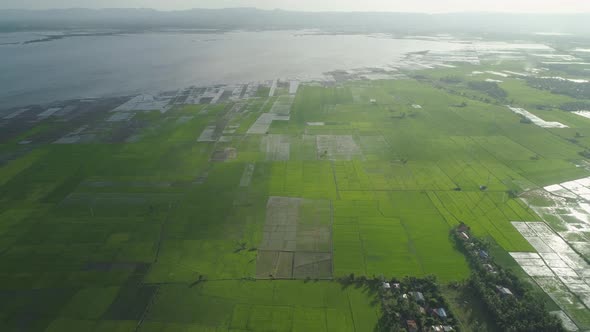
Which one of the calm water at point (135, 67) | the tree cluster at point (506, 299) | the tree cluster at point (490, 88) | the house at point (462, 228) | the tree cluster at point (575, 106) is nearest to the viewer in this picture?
the tree cluster at point (506, 299)

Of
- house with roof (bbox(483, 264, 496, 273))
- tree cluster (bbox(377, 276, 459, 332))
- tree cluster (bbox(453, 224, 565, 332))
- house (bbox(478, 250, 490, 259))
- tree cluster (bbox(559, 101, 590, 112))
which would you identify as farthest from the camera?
tree cluster (bbox(559, 101, 590, 112))

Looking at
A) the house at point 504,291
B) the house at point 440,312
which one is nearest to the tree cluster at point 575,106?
the house at point 504,291

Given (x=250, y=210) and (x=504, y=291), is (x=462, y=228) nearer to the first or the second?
(x=504, y=291)

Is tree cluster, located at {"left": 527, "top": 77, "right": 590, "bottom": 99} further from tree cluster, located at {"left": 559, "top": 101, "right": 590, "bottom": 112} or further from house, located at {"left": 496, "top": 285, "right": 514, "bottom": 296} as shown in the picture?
house, located at {"left": 496, "top": 285, "right": 514, "bottom": 296}

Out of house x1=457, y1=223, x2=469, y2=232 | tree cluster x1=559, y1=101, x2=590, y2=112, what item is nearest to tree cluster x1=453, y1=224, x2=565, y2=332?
house x1=457, y1=223, x2=469, y2=232

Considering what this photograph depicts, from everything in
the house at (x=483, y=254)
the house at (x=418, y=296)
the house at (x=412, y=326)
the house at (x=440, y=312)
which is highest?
the house at (x=483, y=254)

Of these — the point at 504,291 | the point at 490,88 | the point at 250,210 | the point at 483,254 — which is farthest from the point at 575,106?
the point at 250,210

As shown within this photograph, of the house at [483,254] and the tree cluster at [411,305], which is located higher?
the house at [483,254]

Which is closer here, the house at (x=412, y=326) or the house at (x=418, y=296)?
the house at (x=412, y=326)

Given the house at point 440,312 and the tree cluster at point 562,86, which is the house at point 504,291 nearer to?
the house at point 440,312

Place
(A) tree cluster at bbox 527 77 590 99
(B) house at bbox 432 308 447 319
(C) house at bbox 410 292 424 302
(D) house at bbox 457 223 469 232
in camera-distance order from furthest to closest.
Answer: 1. (A) tree cluster at bbox 527 77 590 99
2. (D) house at bbox 457 223 469 232
3. (C) house at bbox 410 292 424 302
4. (B) house at bbox 432 308 447 319
